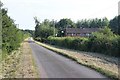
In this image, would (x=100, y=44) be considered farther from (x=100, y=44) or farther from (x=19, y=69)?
(x=19, y=69)

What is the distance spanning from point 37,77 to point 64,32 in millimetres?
131255

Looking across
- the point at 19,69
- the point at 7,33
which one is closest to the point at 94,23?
the point at 7,33

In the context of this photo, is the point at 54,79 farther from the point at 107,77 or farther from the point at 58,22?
the point at 58,22

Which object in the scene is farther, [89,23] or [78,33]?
[89,23]

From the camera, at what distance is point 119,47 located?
36.5 meters

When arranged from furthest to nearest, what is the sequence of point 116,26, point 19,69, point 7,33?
point 116,26 < point 7,33 < point 19,69

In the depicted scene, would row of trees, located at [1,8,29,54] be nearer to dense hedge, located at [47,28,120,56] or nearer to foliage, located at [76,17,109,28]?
dense hedge, located at [47,28,120,56]

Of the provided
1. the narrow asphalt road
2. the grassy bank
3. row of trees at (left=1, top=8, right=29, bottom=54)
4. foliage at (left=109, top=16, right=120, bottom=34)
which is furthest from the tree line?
foliage at (left=109, top=16, right=120, bottom=34)

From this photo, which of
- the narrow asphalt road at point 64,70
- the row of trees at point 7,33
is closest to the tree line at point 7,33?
the row of trees at point 7,33

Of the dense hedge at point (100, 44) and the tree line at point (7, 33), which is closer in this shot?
the tree line at point (7, 33)

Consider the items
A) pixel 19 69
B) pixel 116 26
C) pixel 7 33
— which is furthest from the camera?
pixel 116 26

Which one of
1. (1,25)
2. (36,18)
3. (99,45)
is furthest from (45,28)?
(1,25)

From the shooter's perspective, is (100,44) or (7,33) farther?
(100,44)

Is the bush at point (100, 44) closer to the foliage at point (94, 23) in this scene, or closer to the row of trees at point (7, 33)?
the row of trees at point (7, 33)
